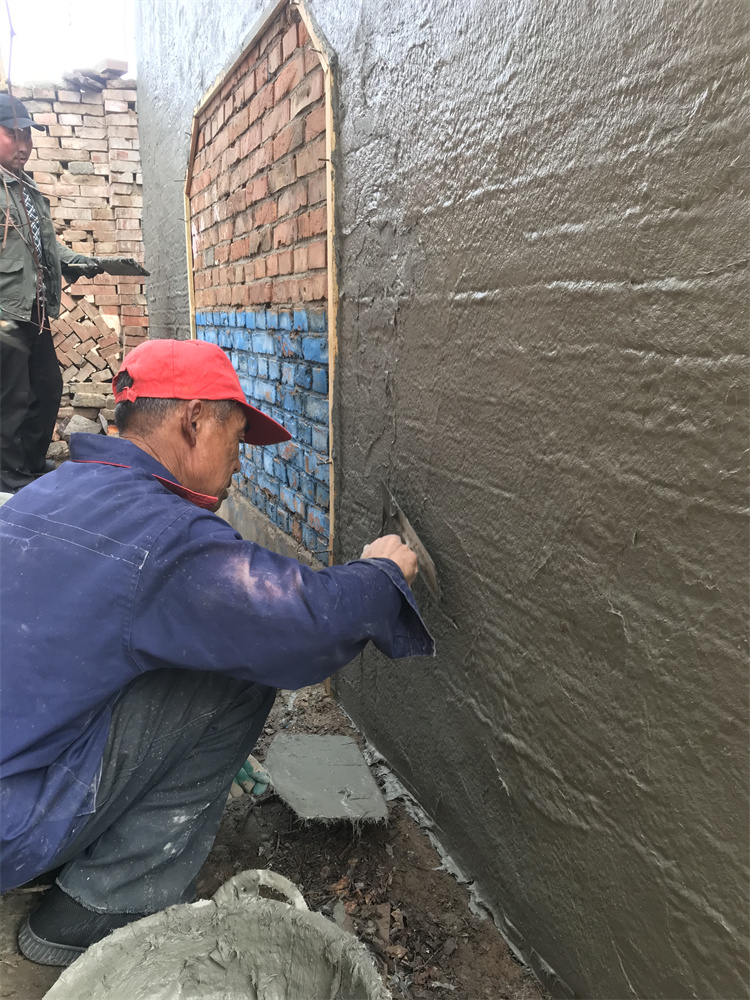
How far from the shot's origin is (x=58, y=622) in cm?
128

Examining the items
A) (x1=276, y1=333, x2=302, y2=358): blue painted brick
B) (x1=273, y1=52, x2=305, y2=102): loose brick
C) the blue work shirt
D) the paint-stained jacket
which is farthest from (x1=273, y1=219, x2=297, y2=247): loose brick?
the paint-stained jacket

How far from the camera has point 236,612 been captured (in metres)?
1.28

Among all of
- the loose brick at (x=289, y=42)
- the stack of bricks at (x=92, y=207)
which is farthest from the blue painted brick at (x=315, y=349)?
the stack of bricks at (x=92, y=207)

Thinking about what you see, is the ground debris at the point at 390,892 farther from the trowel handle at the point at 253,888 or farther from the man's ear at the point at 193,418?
the man's ear at the point at 193,418

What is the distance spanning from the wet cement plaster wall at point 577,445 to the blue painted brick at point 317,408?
0.53m

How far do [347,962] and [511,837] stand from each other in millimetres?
454

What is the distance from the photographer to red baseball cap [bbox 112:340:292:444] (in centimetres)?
156

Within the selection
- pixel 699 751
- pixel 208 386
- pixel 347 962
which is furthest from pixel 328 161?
pixel 347 962

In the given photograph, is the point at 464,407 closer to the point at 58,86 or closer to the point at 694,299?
the point at 694,299

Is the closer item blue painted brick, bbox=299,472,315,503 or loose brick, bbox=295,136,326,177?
loose brick, bbox=295,136,326,177

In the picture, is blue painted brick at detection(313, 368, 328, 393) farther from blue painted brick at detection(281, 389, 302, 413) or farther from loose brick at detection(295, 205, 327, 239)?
loose brick at detection(295, 205, 327, 239)

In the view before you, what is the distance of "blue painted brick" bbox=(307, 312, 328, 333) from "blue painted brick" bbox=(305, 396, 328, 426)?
244 millimetres

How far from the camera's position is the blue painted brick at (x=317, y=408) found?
2.46m

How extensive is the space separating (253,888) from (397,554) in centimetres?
76
